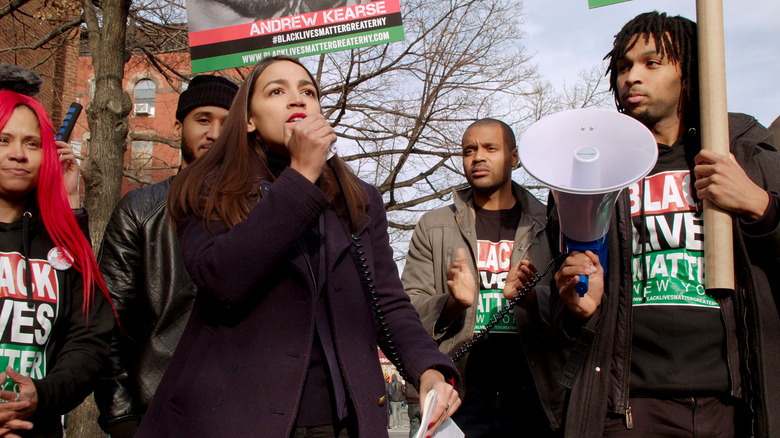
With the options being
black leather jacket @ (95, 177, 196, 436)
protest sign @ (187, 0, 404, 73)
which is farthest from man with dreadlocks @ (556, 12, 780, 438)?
protest sign @ (187, 0, 404, 73)

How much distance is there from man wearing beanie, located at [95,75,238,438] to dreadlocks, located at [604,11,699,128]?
6.53 feet

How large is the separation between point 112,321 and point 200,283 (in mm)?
1141

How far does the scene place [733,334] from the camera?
7.16ft

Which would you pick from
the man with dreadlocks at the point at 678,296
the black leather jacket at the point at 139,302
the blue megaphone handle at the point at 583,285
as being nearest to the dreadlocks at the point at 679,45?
the man with dreadlocks at the point at 678,296

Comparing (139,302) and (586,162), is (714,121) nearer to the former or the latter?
(586,162)

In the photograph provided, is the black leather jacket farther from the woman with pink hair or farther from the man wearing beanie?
the woman with pink hair

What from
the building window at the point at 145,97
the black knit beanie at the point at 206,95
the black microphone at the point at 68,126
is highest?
the building window at the point at 145,97

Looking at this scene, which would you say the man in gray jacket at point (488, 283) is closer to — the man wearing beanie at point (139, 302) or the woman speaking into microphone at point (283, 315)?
the woman speaking into microphone at point (283, 315)

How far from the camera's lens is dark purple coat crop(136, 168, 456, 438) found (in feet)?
5.18

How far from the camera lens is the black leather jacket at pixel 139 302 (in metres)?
2.60

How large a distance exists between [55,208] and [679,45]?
2.55m

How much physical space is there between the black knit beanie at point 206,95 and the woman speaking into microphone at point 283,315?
1.57 m

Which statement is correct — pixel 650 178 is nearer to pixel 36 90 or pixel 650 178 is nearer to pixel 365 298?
pixel 365 298

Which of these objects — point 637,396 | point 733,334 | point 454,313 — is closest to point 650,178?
point 733,334
